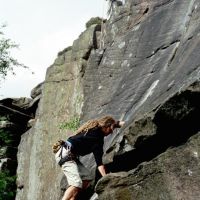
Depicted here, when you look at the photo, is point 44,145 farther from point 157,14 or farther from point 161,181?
point 161,181

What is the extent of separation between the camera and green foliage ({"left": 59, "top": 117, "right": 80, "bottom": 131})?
19.3 meters

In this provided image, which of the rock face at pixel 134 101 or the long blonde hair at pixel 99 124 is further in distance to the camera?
the long blonde hair at pixel 99 124

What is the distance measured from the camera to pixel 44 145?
70.4 feet

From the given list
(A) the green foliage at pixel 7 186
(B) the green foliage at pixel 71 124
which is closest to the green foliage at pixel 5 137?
(A) the green foliage at pixel 7 186

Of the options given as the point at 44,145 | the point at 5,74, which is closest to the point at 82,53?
the point at 44,145

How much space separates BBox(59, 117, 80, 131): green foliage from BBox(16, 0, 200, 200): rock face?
0.31 metres

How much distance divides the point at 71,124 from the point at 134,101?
656cm

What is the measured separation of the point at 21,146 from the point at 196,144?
1461cm

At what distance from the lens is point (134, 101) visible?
13.4 meters

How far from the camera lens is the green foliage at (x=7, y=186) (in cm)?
2273

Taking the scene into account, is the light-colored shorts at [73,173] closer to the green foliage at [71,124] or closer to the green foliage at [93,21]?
the green foliage at [71,124]

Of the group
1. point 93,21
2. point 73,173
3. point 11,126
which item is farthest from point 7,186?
point 73,173

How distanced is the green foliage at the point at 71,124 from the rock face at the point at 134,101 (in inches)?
12.1

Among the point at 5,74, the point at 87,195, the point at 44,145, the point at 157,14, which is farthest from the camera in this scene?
the point at 5,74
